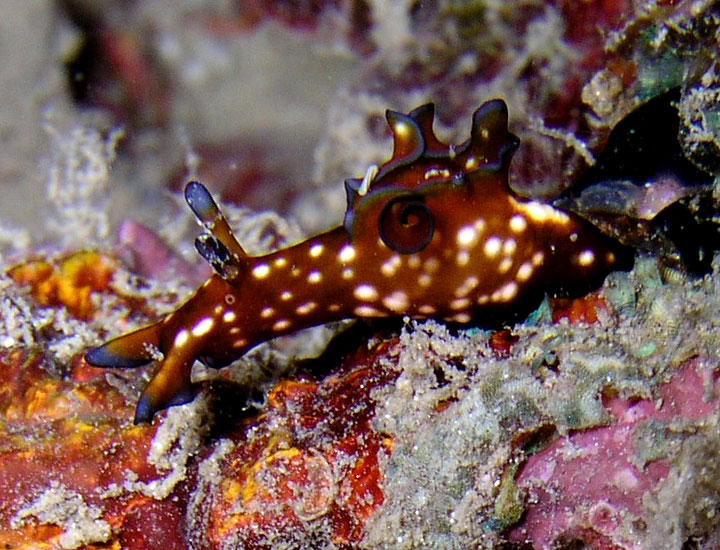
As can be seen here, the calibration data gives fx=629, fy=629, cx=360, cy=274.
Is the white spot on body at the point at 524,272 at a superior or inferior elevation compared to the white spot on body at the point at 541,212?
inferior

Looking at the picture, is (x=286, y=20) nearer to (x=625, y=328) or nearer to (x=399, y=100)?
(x=399, y=100)

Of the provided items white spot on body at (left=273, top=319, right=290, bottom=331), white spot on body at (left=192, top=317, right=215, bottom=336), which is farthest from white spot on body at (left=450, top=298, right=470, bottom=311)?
white spot on body at (left=192, top=317, right=215, bottom=336)

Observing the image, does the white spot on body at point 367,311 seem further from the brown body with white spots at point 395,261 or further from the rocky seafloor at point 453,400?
the rocky seafloor at point 453,400

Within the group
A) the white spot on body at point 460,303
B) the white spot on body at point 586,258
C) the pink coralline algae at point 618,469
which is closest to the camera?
the pink coralline algae at point 618,469

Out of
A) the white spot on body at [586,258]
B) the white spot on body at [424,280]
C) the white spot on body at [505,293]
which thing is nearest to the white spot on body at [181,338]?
the white spot on body at [424,280]

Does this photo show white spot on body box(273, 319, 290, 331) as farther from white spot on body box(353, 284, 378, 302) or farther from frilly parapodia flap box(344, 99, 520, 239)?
frilly parapodia flap box(344, 99, 520, 239)

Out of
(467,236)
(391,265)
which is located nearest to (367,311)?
(391,265)

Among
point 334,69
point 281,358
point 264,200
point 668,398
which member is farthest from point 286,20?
point 668,398
